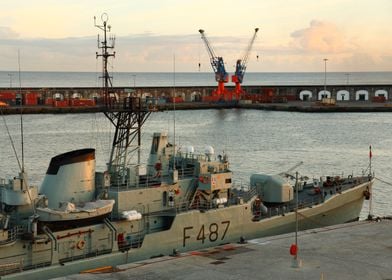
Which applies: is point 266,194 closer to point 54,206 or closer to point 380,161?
point 54,206

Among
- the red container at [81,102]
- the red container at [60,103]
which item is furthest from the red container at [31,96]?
the red container at [81,102]

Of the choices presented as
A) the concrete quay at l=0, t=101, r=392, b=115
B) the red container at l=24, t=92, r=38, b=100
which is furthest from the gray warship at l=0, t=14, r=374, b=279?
the red container at l=24, t=92, r=38, b=100

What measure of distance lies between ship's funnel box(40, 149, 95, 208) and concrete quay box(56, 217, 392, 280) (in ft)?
11.8

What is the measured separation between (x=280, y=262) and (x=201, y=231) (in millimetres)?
4513

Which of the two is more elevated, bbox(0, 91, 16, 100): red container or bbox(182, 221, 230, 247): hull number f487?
bbox(0, 91, 16, 100): red container

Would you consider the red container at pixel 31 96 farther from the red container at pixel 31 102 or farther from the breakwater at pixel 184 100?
the red container at pixel 31 102

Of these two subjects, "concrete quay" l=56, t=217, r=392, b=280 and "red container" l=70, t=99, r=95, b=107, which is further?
"red container" l=70, t=99, r=95, b=107

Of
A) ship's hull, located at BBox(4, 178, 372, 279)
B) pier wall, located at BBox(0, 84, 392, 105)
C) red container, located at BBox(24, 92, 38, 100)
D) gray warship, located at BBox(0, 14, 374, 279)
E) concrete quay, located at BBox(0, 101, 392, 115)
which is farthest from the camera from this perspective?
pier wall, located at BBox(0, 84, 392, 105)

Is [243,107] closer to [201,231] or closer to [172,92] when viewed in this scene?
[172,92]

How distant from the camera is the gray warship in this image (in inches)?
768

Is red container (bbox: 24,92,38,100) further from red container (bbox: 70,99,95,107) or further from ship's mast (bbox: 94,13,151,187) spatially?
ship's mast (bbox: 94,13,151,187)

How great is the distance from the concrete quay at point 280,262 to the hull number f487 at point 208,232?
67.4 inches

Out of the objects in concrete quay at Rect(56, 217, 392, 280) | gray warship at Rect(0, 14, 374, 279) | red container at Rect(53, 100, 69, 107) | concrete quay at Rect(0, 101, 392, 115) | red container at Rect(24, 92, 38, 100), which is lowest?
concrete quay at Rect(56, 217, 392, 280)

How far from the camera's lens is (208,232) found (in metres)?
23.8
